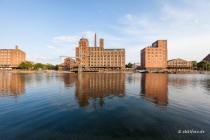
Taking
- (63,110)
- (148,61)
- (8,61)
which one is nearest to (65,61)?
(8,61)

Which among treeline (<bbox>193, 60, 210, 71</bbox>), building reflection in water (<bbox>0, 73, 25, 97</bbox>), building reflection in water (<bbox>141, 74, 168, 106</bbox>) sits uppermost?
treeline (<bbox>193, 60, 210, 71</bbox>)

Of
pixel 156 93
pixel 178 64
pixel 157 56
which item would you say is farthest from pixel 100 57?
pixel 156 93

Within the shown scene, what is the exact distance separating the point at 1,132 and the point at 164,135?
12867mm

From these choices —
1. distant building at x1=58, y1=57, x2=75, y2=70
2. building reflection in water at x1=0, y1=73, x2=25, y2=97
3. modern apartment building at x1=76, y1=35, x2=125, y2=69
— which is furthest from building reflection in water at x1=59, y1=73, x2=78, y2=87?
distant building at x1=58, y1=57, x2=75, y2=70

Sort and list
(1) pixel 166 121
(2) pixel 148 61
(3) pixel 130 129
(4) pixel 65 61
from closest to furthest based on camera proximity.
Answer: (3) pixel 130 129
(1) pixel 166 121
(2) pixel 148 61
(4) pixel 65 61

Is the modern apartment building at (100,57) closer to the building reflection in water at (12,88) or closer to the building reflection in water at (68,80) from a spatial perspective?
the building reflection in water at (68,80)

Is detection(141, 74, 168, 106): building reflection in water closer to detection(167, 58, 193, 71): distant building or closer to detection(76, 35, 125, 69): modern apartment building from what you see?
detection(76, 35, 125, 69): modern apartment building

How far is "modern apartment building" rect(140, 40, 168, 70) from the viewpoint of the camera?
152375mm

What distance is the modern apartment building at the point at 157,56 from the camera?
15238cm

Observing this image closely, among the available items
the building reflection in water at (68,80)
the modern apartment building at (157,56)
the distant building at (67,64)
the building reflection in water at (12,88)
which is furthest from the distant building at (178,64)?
the building reflection in water at (12,88)

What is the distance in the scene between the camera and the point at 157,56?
502 ft

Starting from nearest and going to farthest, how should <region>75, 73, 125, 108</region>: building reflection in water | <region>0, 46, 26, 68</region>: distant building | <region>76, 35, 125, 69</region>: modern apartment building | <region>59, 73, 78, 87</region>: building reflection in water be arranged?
<region>75, 73, 125, 108</region>: building reflection in water, <region>59, 73, 78, 87</region>: building reflection in water, <region>76, 35, 125, 69</region>: modern apartment building, <region>0, 46, 26, 68</region>: distant building

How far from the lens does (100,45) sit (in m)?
166

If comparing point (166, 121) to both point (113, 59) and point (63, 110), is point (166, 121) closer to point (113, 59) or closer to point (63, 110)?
point (63, 110)
